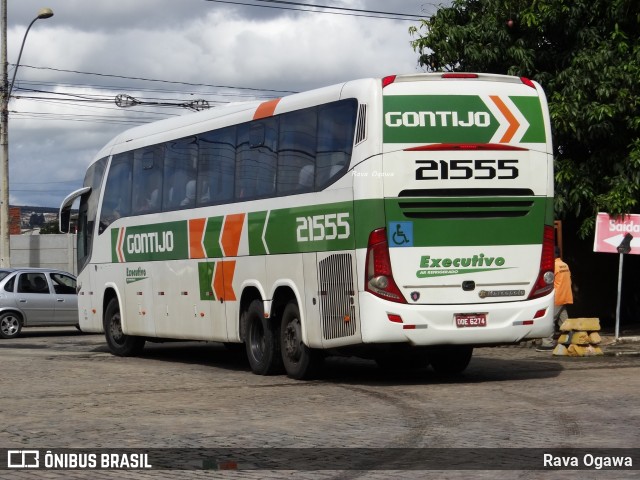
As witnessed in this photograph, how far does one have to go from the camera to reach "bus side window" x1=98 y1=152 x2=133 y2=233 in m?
21.7

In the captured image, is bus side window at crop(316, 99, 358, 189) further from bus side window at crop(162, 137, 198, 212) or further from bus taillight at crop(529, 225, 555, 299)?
bus side window at crop(162, 137, 198, 212)

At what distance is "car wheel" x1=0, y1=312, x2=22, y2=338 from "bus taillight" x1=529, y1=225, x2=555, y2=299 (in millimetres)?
16923

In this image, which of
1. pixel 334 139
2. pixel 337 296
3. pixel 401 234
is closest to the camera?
pixel 401 234

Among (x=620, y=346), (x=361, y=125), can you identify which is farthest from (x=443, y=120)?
(x=620, y=346)

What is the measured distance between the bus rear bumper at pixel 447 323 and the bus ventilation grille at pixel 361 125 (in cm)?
179

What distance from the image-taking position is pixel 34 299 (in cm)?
2997

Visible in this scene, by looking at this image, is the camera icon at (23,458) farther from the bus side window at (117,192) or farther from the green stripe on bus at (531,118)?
the bus side window at (117,192)

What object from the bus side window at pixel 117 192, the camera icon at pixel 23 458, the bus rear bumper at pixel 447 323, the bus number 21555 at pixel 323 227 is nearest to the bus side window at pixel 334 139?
the bus number 21555 at pixel 323 227

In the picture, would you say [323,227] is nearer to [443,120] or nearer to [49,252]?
[443,120]

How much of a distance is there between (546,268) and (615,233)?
27.3 ft

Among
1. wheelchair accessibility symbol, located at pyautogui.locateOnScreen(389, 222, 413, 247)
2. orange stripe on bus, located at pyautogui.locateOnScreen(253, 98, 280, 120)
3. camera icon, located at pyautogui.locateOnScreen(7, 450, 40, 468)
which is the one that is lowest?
camera icon, located at pyautogui.locateOnScreen(7, 450, 40, 468)

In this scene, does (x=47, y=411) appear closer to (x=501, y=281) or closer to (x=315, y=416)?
(x=315, y=416)

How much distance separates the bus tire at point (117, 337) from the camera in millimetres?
22578

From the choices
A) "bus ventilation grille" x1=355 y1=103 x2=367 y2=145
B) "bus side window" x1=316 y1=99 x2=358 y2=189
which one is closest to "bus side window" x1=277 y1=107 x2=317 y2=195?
"bus side window" x1=316 y1=99 x2=358 y2=189
